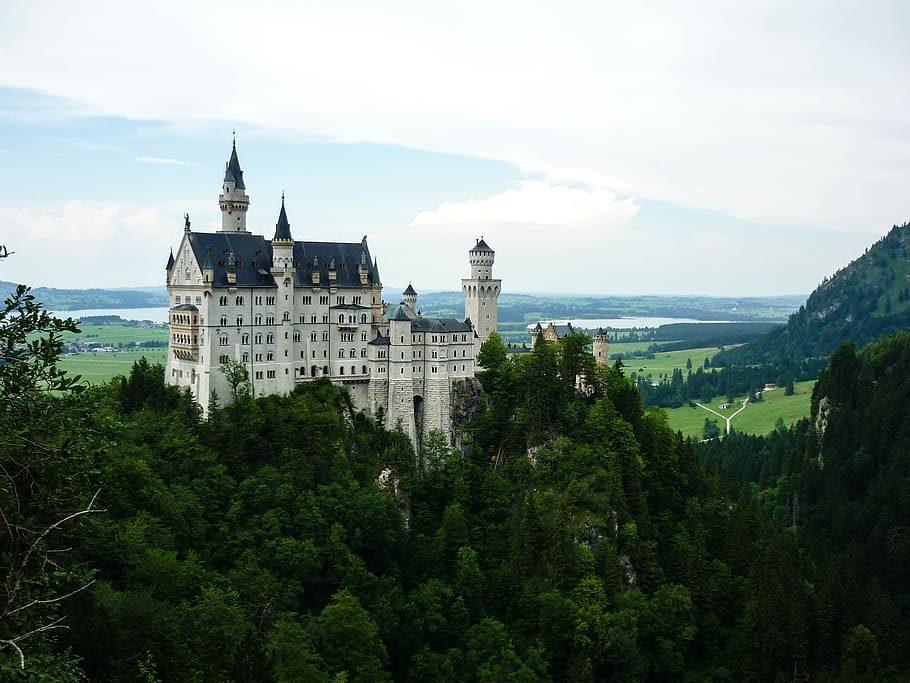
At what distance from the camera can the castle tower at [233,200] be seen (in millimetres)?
89625

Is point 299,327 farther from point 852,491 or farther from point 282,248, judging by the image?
point 852,491

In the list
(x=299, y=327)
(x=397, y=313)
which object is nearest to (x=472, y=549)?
(x=397, y=313)

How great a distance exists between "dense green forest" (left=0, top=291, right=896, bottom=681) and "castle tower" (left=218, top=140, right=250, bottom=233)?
16.0 m

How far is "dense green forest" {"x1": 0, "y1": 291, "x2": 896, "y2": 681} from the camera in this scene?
205ft

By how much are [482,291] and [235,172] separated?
28.8 meters

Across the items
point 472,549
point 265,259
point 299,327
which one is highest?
point 265,259

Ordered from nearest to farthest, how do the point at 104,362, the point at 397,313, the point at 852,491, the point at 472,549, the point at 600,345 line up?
the point at 472,549 → the point at 397,313 → the point at 600,345 → the point at 852,491 → the point at 104,362

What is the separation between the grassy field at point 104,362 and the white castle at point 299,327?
53.5m

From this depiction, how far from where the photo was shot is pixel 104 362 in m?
163

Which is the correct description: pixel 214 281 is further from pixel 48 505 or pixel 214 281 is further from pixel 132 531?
pixel 48 505

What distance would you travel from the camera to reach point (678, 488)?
94000 millimetres

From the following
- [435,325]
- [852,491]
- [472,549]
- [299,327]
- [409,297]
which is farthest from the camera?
[852,491]

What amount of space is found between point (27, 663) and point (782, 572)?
76093mm

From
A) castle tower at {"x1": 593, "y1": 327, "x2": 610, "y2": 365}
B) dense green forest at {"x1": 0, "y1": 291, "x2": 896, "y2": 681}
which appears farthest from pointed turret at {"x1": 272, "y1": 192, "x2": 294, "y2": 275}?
castle tower at {"x1": 593, "y1": 327, "x2": 610, "y2": 365}
